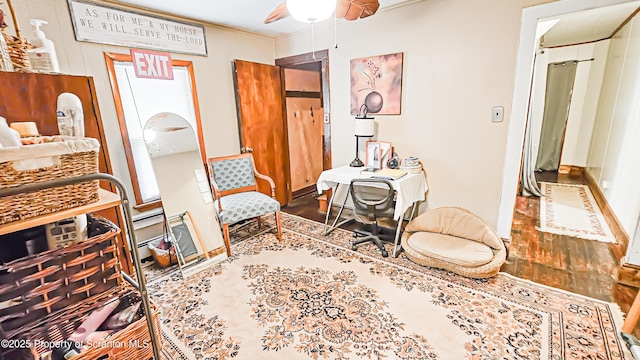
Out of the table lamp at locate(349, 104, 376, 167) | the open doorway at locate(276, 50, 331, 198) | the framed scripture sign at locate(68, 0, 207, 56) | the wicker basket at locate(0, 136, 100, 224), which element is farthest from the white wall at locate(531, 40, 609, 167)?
the wicker basket at locate(0, 136, 100, 224)

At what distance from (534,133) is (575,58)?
2.06 meters

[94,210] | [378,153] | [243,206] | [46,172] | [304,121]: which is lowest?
[243,206]

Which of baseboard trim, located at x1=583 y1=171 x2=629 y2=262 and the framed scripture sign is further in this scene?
→ baseboard trim, located at x1=583 y1=171 x2=629 y2=262

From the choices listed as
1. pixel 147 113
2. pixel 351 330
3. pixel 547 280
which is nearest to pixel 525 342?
pixel 547 280

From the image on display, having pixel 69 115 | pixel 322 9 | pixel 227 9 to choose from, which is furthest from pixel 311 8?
pixel 227 9

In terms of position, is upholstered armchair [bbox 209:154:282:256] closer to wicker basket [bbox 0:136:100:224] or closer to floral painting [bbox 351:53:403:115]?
floral painting [bbox 351:53:403:115]

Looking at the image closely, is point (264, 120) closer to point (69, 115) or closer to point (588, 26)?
point (69, 115)

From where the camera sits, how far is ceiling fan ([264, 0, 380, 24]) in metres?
1.64

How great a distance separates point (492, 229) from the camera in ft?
8.42

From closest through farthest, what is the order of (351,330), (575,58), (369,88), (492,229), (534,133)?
→ (351,330) → (492,229) → (369,88) → (534,133) → (575,58)

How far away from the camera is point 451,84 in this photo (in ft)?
8.85

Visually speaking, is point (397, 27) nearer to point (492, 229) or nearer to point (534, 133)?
point (492, 229)

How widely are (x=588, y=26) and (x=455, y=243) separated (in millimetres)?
3739

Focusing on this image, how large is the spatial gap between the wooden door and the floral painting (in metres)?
1.13
